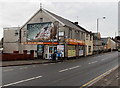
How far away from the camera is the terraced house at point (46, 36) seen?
27066mm

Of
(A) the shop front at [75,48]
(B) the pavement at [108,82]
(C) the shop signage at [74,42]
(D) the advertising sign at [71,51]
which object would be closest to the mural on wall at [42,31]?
(C) the shop signage at [74,42]

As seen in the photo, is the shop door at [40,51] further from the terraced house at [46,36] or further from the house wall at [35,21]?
the house wall at [35,21]

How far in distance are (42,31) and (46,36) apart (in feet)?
4.71

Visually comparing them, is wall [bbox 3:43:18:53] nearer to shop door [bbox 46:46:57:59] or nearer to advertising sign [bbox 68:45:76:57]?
shop door [bbox 46:46:57:59]

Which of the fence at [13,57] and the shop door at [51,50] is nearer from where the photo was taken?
the fence at [13,57]

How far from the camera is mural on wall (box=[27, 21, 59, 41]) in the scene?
27.6 metres

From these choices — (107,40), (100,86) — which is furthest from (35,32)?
(107,40)

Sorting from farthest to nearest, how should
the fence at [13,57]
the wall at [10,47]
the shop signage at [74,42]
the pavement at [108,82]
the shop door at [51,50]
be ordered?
the wall at [10,47], the shop signage at [74,42], the shop door at [51,50], the fence at [13,57], the pavement at [108,82]

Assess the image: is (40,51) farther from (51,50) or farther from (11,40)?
(11,40)

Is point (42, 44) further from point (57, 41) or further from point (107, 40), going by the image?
point (107, 40)

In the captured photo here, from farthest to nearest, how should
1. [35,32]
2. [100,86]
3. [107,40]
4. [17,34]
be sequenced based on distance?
[107,40] < [17,34] < [35,32] < [100,86]

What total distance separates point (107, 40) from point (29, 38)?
62539 millimetres

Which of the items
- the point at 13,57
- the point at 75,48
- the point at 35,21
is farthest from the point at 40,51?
the point at 75,48

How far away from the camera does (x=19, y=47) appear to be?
3094cm
